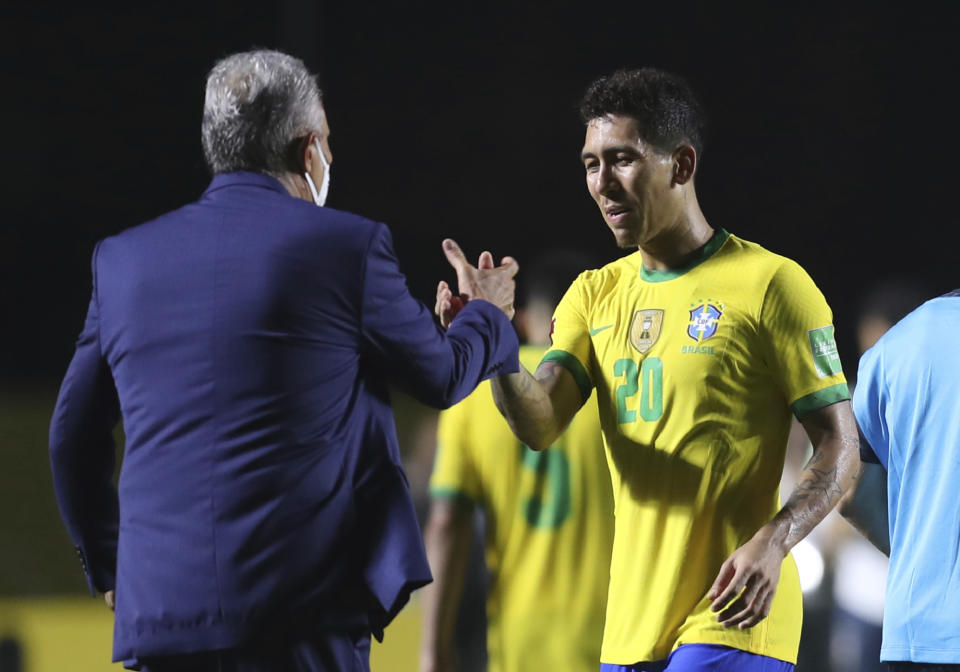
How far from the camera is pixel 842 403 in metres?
2.68

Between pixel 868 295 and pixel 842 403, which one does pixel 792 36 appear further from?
pixel 842 403

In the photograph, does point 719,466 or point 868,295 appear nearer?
point 719,466

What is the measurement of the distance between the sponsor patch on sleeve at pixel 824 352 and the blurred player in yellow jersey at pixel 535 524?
0.98 m

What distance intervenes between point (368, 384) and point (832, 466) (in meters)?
0.97

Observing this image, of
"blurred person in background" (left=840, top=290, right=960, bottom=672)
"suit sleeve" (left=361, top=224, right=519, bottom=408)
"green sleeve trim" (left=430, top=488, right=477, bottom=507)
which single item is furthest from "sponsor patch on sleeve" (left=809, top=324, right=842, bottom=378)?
"green sleeve trim" (left=430, top=488, right=477, bottom=507)

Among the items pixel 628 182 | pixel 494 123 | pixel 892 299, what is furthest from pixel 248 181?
pixel 494 123

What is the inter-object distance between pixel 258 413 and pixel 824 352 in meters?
1.18

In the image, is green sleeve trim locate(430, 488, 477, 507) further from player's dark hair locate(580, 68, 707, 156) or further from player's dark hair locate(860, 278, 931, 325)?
player's dark hair locate(860, 278, 931, 325)

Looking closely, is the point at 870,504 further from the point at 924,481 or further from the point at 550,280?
the point at 550,280

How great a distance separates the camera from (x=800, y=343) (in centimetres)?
270

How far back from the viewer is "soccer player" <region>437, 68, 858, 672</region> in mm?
2658

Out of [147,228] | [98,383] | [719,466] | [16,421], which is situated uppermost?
[147,228]

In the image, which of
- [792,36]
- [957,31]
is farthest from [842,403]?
[957,31]

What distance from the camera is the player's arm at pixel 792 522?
101 inches
